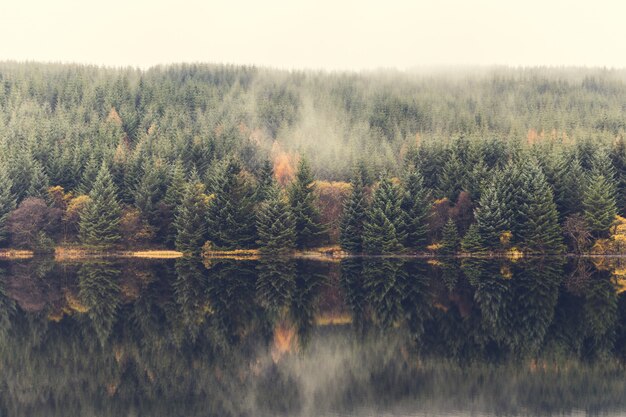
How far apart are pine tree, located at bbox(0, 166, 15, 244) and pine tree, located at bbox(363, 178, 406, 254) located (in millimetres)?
40531

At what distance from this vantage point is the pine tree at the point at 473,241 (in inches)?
3024

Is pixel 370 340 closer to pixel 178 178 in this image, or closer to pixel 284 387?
pixel 284 387

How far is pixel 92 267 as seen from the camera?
6512 cm

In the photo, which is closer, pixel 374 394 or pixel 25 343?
pixel 374 394

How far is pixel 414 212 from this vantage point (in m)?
80.1

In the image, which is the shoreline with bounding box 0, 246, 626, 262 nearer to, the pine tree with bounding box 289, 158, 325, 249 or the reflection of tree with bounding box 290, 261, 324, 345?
the pine tree with bounding box 289, 158, 325, 249

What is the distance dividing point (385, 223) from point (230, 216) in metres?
16.9

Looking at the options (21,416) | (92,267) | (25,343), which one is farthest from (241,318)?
(92,267)

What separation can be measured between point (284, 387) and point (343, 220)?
56004mm

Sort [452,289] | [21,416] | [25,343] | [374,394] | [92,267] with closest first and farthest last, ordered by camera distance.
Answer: [21,416] < [374,394] < [25,343] < [452,289] < [92,267]

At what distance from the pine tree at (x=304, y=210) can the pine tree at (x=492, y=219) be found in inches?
684

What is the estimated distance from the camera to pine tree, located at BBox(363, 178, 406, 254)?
77688mm

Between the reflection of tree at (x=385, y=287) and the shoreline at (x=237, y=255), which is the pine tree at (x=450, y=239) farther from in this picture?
the reflection of tree at (x=385, y=287)

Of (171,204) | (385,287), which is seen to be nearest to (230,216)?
(171,204)
